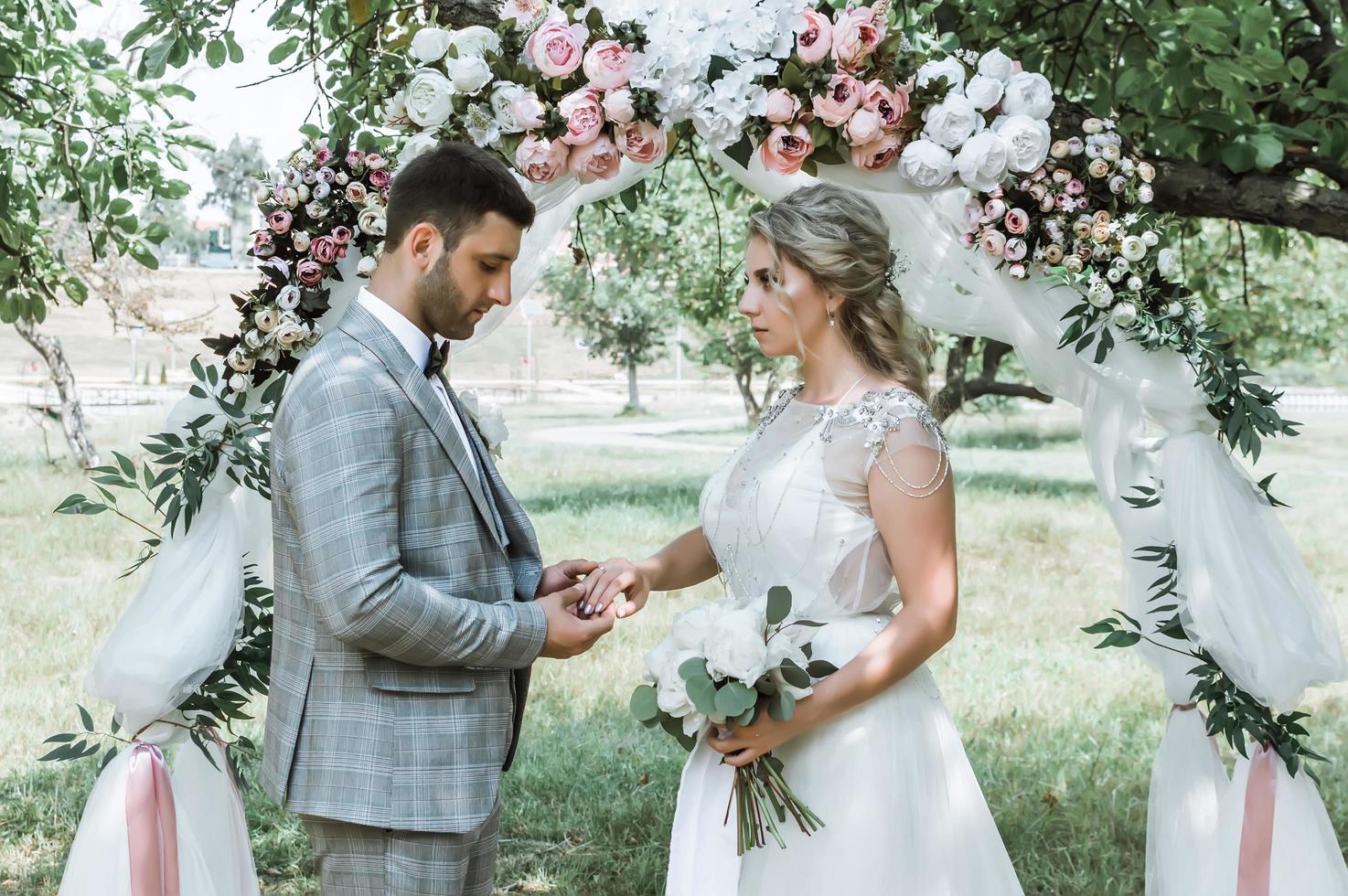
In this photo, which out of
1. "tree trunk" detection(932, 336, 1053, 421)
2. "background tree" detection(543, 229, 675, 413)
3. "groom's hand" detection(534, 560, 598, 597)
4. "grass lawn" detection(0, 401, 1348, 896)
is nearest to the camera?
"groom's hand" detection(534, 560, 598, 597)

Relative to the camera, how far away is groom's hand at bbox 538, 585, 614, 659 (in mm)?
2350

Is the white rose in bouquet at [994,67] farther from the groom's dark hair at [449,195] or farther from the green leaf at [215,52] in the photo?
the green leaf at [215,52]

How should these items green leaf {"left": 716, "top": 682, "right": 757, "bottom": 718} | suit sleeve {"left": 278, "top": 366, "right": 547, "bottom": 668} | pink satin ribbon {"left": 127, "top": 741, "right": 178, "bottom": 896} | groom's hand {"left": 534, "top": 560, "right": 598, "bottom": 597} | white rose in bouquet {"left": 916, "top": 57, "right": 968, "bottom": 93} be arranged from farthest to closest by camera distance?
white rose in bouquet {"left": 916, "top": 57, "right": 968, "bottom": 93} → pink satin ribbon {"left": 127, "top": 741, "right": 178, "bottom": 896} → groom's hand {"left": 534, "top": 560, "right": 598, "bottom": 597} → green leaf {"left": 716, "top": 682, "right": 757, "bottom": 718} → suit sleeve {"left": 278, "top": 366, "right": 547, "bottom": 668}

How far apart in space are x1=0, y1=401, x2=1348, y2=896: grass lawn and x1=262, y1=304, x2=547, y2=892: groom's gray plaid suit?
2.67 m

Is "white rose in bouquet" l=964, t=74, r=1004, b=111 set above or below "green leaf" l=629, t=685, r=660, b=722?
above

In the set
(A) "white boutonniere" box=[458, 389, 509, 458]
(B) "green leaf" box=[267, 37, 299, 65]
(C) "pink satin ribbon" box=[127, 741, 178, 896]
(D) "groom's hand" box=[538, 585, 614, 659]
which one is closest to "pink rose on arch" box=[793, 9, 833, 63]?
(A) "white boutonniere" box=[458, 389, 509, 458]

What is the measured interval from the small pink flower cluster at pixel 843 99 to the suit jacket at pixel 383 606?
1219mm

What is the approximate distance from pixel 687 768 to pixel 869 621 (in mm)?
526

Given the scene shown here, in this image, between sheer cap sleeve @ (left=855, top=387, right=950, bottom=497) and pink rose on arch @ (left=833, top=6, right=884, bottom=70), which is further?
pink rose on arch @ (left=833, top=6, right=884, bottom=70)

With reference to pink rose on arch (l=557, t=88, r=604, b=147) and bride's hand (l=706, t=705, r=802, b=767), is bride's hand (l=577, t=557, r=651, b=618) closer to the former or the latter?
bride's hand (l=706, t=705, r=802, b=767)

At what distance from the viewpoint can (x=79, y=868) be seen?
2.93m

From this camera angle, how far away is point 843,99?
2988 mm

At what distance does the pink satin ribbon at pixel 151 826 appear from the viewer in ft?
9.70

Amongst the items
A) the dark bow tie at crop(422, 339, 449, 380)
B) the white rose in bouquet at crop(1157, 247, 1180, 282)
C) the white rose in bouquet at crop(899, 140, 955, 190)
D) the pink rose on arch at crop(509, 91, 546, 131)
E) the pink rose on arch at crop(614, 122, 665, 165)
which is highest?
the pink rose on arch at crop(509, 91, 546, 131)
